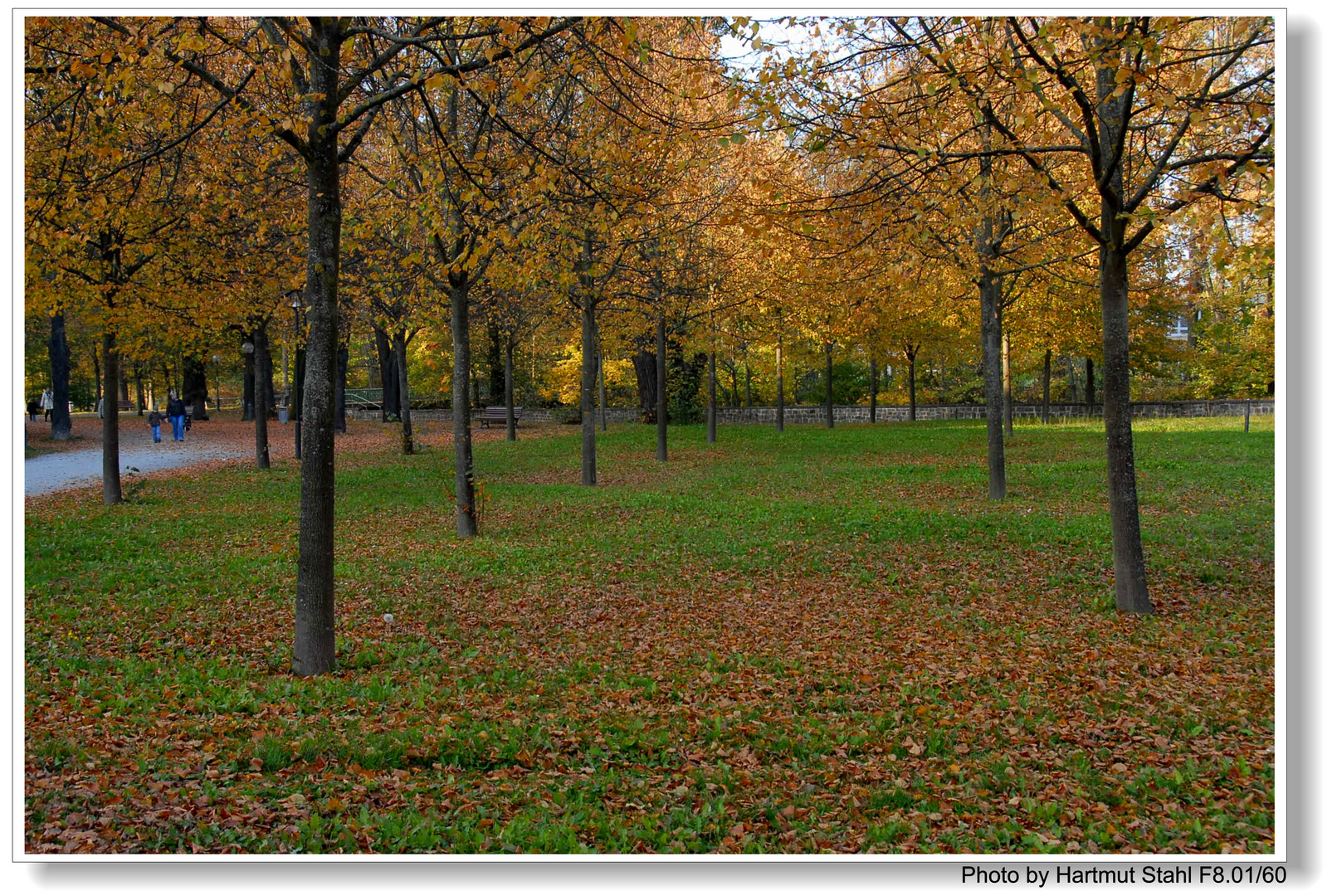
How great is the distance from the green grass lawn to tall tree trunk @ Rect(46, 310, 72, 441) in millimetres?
15487

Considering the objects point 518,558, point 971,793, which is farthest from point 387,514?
point 971,793

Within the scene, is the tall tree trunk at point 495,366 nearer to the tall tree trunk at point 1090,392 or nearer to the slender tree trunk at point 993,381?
the slender tree trunk at point 993,381

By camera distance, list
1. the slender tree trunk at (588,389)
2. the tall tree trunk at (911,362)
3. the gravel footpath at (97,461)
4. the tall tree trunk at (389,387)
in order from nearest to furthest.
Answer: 1. the slender tree trunk at (588,389)
2. the gravel footpath at (97,461)
3. the tall tree trunk at (911,362)
4. the tall tree trunk at (389,387)

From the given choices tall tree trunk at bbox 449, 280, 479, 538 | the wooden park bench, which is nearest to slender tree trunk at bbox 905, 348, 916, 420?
the wooden park bench

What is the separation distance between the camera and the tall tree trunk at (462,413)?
10625 mm

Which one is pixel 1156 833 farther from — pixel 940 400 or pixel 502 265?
pixel 940 400

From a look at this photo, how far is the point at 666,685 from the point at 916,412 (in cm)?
3283

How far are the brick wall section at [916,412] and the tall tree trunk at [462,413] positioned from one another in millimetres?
22994

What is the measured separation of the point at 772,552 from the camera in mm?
A: 9836

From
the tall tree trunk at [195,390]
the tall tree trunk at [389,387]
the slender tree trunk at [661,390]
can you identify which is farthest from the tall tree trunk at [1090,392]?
the tall tree trunk at [195,390]

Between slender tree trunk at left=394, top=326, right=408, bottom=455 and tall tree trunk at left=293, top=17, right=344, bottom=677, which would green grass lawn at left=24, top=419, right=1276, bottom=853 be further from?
slender tree trunk at left=394, top=326, right=408, bottom=455
